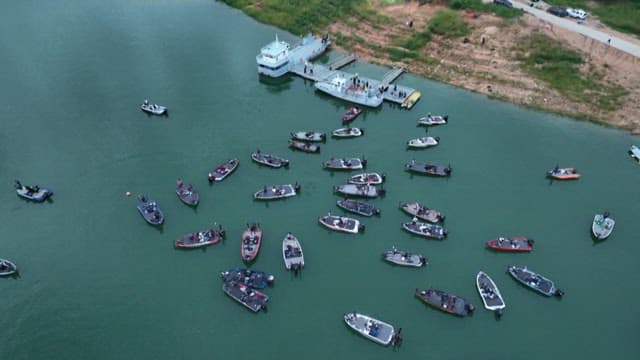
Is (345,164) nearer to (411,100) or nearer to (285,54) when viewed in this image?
(411,100)

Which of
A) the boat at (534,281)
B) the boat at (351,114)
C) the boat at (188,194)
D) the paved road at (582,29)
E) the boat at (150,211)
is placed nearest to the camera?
the boat at (534,281)

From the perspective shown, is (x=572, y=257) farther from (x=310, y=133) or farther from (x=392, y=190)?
(x=310, y=133)

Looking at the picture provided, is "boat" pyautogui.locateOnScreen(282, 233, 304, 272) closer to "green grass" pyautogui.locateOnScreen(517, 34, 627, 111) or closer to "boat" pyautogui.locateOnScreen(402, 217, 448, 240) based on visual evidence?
"boat" pyautogui.locateOnScreen(402, 217, 448, 240)

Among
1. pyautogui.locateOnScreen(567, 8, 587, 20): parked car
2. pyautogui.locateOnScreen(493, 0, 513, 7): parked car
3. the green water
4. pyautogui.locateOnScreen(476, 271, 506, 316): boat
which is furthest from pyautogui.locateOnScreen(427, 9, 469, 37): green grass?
pyautogui.locateOnScreen(476, 271, 506, 316): boat

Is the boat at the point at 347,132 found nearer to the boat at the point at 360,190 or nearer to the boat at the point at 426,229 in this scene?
the boat at the point at 360,190

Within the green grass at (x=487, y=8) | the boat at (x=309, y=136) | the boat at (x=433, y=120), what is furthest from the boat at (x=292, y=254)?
the green grass at (x=487, y=8)

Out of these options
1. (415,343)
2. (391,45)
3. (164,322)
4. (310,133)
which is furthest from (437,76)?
(164,322)
